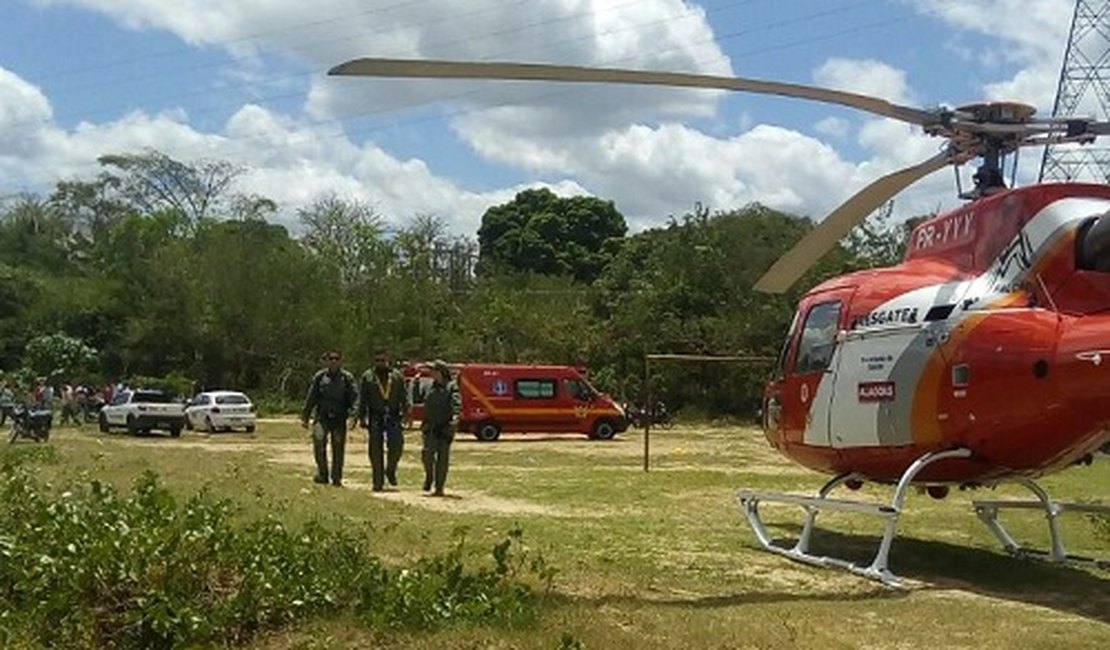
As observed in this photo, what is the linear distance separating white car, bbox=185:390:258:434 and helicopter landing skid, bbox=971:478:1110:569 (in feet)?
107

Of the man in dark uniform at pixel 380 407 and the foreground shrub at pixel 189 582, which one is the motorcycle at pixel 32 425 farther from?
the foreground shrub at pixel 189 582

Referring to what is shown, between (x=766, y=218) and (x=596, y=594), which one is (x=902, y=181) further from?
(x=766, y=218)

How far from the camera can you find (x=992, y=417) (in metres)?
10.9

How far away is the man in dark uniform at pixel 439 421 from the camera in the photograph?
58.4 feet

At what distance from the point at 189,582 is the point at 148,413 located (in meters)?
34.4

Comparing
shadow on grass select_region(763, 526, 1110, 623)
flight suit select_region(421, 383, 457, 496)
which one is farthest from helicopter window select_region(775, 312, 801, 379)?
flight suit select_region(421, 383, 457, 496)


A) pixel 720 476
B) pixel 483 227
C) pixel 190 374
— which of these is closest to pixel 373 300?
pixel 190 374

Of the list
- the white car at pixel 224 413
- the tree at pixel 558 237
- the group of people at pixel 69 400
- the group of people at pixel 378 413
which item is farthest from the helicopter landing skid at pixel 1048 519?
the tree at pixel 558 237

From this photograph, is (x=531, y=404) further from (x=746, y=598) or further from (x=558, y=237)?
(x=558, y=237)

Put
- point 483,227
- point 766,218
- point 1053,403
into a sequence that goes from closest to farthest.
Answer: point 1053,403
point 766,218
point 483,227

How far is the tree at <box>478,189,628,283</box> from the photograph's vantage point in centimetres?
8706

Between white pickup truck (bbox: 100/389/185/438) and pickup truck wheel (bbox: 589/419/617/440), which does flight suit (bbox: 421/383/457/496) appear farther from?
white pickup truck (bbox: 100/389/185/438)

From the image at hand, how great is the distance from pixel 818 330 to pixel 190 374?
51.1 metres

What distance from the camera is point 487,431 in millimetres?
38719
